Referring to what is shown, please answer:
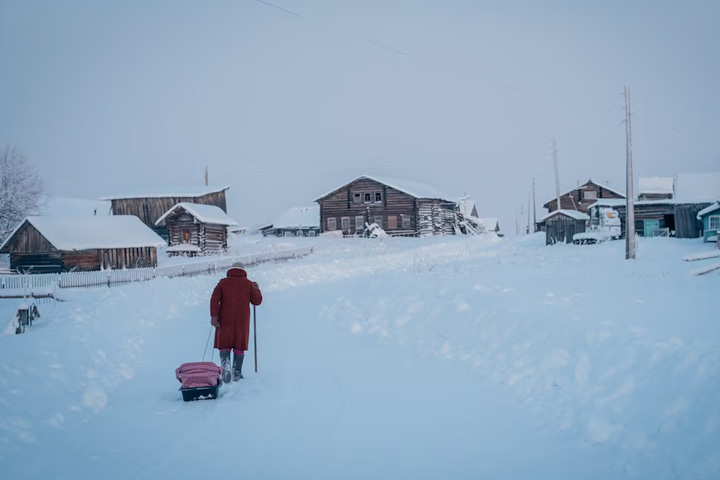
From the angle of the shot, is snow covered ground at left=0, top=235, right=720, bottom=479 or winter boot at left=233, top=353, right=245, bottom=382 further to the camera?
winter boot at left=233, top=353, right=245, bottom=382

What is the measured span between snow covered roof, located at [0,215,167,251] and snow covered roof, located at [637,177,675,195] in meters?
40.6

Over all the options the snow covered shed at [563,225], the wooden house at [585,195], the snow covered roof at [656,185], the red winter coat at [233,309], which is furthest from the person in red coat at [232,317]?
the wooden house at [585,195]

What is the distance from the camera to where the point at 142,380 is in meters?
8.31

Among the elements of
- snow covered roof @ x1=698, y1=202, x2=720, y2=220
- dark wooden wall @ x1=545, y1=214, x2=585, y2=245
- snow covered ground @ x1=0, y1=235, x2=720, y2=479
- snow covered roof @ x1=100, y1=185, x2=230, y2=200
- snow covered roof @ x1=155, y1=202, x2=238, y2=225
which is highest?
snow covered roof @ x1=100, y1=185, x2=230, y2=200

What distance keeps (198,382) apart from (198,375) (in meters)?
0.10

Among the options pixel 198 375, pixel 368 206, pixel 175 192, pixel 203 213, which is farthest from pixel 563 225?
pixel 175 192

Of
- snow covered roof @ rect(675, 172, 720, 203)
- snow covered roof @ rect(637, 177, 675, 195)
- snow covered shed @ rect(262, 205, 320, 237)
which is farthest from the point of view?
snow covered shed @ rect(262, 205, 320, 237)

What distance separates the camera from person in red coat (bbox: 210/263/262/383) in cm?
791

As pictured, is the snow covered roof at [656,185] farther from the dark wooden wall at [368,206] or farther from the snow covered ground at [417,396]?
the snow covered ground at [417,396]

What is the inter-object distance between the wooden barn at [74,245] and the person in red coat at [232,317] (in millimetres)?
27251

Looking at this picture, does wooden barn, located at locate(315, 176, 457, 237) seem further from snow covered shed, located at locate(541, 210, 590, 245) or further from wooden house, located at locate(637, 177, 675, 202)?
wooden house, located at locate(637, 177, 675, 202)

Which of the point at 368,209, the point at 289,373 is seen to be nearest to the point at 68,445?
the point at 289,373

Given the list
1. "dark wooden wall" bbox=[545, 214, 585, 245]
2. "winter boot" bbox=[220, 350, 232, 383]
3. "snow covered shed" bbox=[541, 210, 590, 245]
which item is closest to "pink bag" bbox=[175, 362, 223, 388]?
"winter boot" bbox=[220, 350, 232, 383]

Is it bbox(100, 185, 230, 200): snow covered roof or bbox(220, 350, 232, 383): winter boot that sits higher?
bbox(100, 185, 230, 200): snow covered roof
